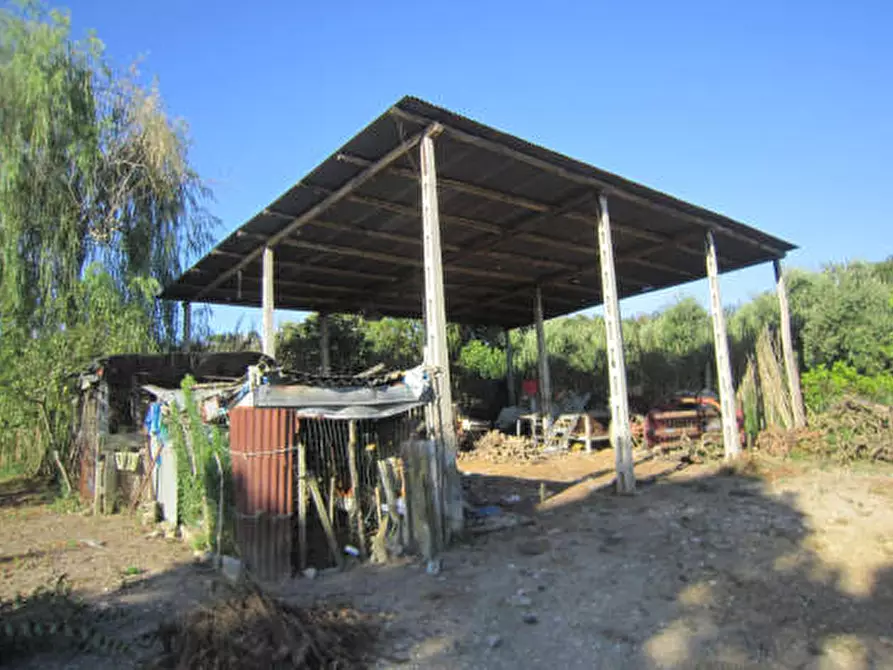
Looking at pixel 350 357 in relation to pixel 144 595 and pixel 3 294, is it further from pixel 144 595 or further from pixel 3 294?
pixel 144 595

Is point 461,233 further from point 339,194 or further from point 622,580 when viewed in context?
point 622,580

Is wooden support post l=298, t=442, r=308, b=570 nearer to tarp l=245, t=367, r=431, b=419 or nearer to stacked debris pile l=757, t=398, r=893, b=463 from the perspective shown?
tarp l=245, t=367, r=431, b=419

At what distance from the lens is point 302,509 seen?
233 inches

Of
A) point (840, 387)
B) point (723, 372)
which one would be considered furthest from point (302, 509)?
point (840, 387)

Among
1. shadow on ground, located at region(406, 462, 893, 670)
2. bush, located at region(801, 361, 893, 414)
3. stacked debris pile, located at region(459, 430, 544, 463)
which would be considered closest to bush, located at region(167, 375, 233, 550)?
shadow on ground, located at region(406, 462, 893, 670)

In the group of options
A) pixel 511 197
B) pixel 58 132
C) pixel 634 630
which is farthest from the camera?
pixel 58 132

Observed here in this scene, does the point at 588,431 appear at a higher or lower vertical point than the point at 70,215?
lower

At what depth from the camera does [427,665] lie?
Result: 3840 millimetres

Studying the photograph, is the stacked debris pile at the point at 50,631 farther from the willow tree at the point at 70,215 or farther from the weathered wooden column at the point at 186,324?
the weathered wooden column at the point at 186,324

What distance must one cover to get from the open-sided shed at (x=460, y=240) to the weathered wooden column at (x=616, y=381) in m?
0.02

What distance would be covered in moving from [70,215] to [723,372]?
576 inches

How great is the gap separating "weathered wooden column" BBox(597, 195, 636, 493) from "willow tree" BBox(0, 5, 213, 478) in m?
10.2

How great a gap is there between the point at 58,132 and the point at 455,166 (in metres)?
10.4

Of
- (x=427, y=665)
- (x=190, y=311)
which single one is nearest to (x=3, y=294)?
(x=190, y=311)
